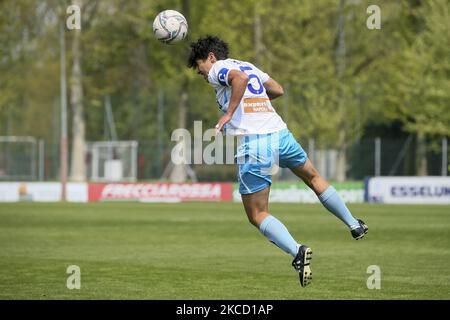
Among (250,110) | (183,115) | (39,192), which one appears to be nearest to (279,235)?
(250,110)

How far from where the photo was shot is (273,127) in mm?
11031

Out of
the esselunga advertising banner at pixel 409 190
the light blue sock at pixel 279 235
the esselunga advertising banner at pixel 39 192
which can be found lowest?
the esselunga advertising banner at pixel 39 192

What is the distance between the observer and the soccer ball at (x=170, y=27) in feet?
38.5

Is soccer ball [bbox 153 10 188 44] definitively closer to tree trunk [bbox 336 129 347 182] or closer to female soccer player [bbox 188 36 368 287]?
female soccer player [bbox 188 36 368 287]

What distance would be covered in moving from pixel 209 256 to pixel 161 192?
79.6 ft

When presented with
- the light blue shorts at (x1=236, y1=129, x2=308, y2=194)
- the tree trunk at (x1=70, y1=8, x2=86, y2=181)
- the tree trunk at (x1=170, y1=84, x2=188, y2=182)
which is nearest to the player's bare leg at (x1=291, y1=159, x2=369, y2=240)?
the light blue shorts at (x1=236, y1=129, x2=308, y2=194)

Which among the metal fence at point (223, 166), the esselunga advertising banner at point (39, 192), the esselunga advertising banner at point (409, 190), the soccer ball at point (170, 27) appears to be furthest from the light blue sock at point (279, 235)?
the metal fence at point (223, 166)

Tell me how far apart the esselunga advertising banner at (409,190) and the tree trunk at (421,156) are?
12.7 m

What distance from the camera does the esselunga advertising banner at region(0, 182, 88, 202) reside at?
137ft

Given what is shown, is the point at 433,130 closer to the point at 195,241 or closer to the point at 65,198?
the point at 65,198

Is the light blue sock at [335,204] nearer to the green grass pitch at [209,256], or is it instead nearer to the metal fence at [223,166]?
the green grass pitch at [209,256]

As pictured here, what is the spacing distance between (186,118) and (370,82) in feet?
38.1

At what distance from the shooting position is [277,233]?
10.9 m

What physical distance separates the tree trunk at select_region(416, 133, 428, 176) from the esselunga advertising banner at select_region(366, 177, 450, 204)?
12729 mm
